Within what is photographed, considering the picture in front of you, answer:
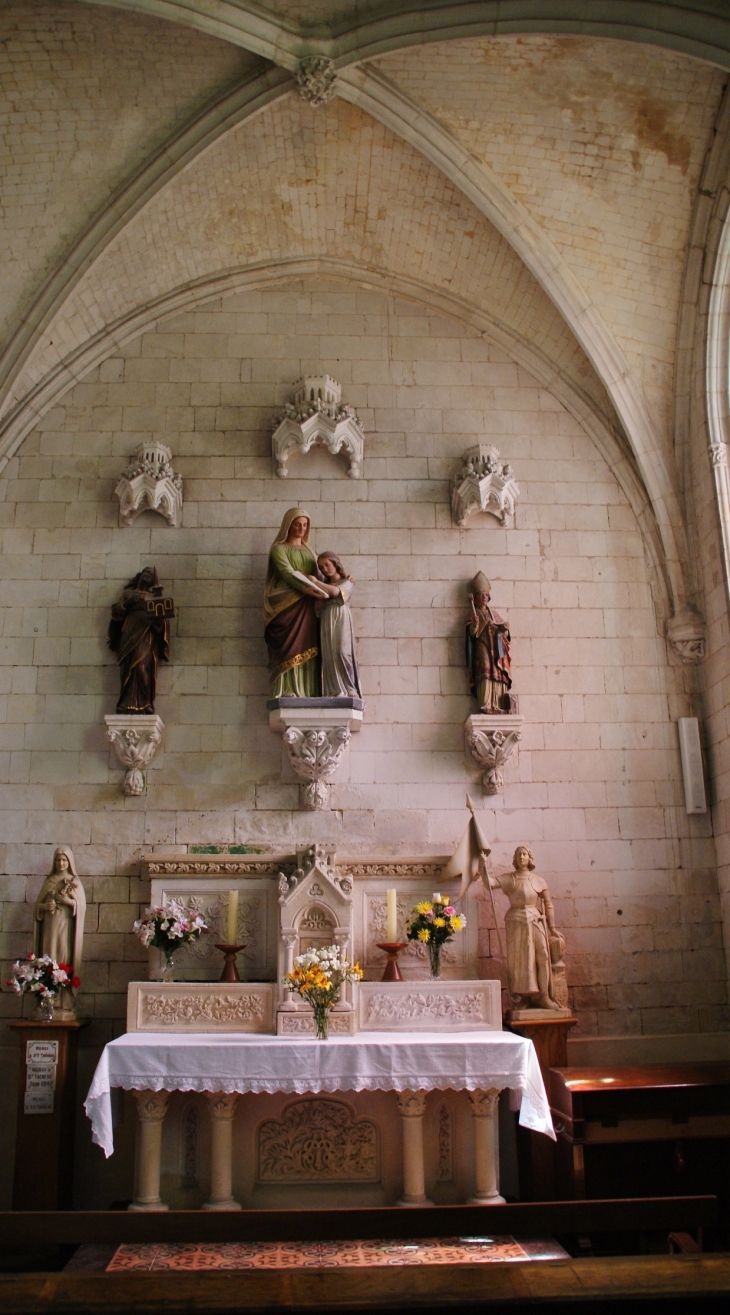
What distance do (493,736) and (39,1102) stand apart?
165 inches

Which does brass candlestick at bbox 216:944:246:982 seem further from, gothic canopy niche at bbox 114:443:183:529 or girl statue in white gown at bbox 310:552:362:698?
gothic canopy niche at bbox 114:443:183:529

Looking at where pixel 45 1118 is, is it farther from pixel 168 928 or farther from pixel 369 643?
pixel 369 643

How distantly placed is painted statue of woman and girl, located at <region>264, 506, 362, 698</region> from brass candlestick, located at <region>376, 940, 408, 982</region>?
1.90 meters

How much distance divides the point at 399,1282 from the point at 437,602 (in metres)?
6.85

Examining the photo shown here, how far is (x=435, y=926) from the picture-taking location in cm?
765

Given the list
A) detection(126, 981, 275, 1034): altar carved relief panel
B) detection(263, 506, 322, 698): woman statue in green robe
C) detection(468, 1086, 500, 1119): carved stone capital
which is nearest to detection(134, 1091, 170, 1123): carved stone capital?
detection(126, 981, 275, 1034): altar carved relief panel

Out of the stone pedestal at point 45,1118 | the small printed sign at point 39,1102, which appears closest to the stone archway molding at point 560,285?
the stone pedestal at point 45,1118

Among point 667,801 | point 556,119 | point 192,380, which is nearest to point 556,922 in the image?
point 667,801

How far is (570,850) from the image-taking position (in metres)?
8.55

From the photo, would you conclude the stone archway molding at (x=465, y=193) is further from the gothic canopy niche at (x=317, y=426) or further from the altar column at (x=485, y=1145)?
the altar column at (x=485, y=1145)

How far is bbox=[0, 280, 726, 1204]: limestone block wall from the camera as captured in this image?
8406 millimetres

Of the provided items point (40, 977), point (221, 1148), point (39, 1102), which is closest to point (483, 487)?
point (40, 977)

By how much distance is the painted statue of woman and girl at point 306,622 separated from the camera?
8453mm

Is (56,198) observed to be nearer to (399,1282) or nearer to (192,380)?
(192,380)
